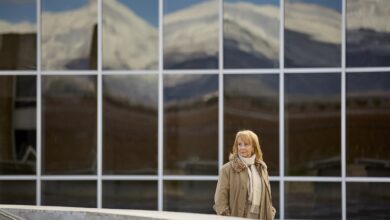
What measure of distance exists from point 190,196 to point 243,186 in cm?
521

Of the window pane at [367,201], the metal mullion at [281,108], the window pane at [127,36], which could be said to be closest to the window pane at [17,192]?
the window pane at [127,36]

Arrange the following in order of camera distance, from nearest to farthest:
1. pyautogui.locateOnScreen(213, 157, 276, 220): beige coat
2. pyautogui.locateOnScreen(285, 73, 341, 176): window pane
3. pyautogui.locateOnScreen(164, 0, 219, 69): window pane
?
1. pyautogui.locateOnScreen(213, 157, 276, 220): beige coat
2. pyautogui.locateOnScreen(285, 73, 341, 176): window pane
3. pyautogui.locateOnScreen(164, 0, 219, 69): window pane

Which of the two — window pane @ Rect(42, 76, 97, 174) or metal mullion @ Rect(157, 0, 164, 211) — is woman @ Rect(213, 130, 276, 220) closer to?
metal mullion @ Rect(157, 0, 164, 211)

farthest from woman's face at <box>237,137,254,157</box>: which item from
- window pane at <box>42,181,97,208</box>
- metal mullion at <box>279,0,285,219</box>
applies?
window pane at <box>42,181,97,208</box>

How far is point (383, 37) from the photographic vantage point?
39.9ft

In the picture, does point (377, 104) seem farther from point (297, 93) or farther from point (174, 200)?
point (174, 200)

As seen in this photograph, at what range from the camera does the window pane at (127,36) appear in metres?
12.6

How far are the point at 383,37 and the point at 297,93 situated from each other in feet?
4.80

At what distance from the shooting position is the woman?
745cm

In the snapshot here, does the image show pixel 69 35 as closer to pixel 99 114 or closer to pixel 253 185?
pixel 99 114

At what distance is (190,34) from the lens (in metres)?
12.5

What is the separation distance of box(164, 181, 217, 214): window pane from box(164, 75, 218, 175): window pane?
0.60 feet

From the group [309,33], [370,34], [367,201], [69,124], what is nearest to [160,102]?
[69,124]

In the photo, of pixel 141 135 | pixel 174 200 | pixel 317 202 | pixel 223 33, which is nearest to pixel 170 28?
pixel 223 33
